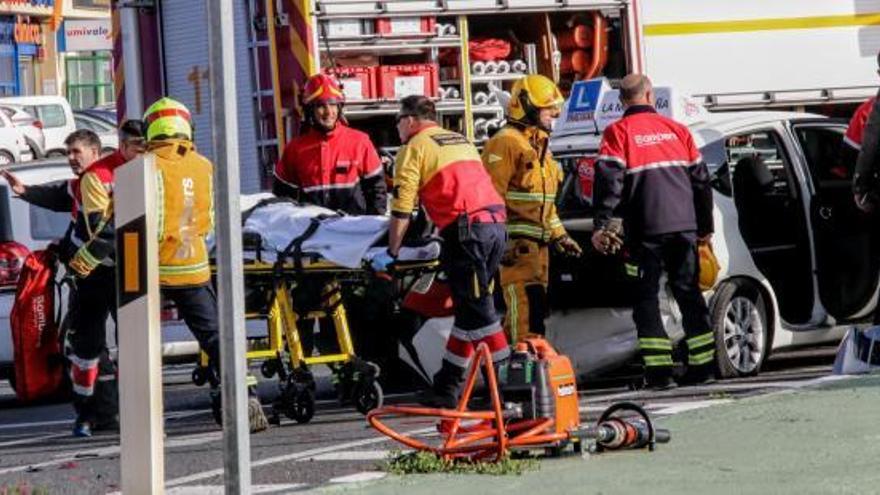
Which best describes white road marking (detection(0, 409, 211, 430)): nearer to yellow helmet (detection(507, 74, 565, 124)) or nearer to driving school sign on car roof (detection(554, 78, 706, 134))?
yellow helmet (detection(507, 74, 565, 124))

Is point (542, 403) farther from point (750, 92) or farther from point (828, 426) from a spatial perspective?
point (750, 92)

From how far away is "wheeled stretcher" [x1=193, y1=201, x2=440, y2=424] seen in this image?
39.7 ft

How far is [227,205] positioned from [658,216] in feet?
21.4

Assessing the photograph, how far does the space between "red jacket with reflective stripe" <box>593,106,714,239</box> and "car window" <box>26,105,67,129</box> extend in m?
34.5

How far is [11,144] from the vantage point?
44000 mm

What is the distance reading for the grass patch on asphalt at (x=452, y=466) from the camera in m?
8.76

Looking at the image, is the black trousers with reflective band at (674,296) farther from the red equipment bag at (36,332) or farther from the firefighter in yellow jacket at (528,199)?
the red equipment bag at (36,332)

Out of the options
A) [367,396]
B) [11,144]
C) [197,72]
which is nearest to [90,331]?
[367,396]

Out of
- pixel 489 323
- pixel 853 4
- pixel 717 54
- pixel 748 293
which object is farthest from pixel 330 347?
pixel 853 4

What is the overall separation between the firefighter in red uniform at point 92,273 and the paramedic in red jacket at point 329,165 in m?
1.35

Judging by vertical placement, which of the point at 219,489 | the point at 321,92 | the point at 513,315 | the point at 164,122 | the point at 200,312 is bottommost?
the point at 219,489

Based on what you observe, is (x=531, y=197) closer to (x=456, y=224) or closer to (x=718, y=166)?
(x=456, y=224)

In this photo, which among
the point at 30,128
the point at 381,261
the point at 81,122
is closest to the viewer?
the point at 381,261

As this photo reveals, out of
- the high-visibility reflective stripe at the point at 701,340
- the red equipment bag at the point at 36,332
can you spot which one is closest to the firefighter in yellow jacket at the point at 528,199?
the high-visibility reflective stripe at the point at 701,340
